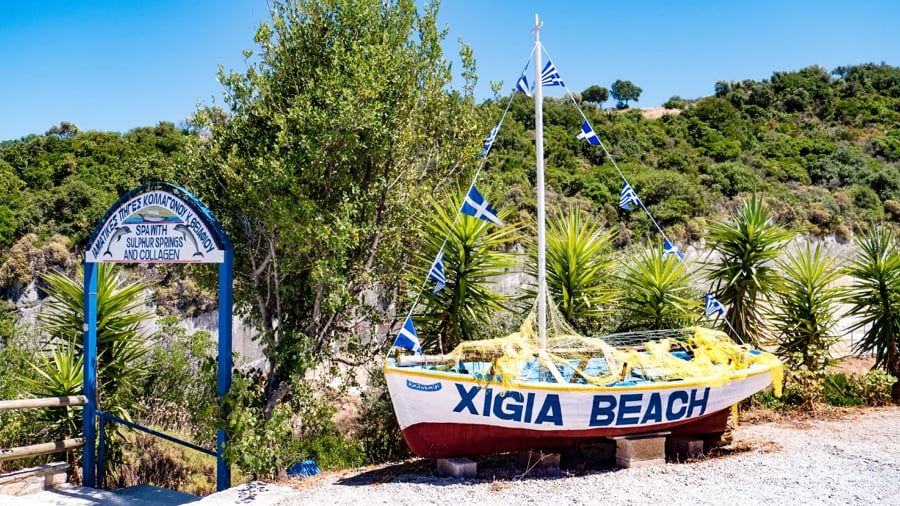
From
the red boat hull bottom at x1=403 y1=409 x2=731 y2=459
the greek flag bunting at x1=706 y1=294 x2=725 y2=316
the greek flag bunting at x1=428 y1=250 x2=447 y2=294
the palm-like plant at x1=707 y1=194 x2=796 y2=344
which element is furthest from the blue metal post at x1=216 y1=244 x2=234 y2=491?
the palm-like plant at x1=707 y1=194 x2=796 y2=344

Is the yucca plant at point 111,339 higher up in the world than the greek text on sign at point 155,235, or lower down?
lower down

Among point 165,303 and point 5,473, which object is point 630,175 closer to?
point 165,303

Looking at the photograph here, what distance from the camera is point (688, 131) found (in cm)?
4678

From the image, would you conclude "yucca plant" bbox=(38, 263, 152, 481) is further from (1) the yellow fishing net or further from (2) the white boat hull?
(1) the yellow fishing net

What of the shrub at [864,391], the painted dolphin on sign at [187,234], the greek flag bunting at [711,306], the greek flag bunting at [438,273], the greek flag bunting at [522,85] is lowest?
the shrub at [864,391]

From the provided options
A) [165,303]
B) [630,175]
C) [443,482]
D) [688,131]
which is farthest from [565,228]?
[688,131]

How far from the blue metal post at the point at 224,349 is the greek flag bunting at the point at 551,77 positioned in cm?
454

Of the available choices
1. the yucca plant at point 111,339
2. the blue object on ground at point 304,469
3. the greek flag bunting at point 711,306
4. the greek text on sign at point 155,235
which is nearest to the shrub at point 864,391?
the greek flag bunting at point 711,306

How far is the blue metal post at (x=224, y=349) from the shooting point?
7691 millimetres

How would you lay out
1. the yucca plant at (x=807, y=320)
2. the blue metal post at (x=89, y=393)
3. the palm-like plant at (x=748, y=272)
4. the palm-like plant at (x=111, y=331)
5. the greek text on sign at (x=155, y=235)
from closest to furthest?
1. the greek text on sign at (x=155, y=235)
2. the blue metal post at (x=89, y=393)
3. the palm-like plant at (x=111, y=331)
4. the yucca plant at (x=807, y=320)
5. the palm-like plant at (x=748, y=272)

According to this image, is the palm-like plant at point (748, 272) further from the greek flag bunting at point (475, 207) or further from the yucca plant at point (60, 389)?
Answer: the yucca plant at point (60, 389)

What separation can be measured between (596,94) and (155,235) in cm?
5700

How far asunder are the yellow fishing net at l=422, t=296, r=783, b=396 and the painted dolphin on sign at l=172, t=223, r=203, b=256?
3014 millimetres

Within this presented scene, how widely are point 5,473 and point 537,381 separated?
6282 mm
